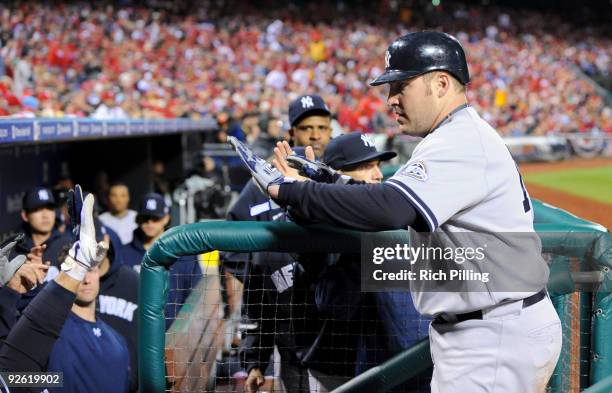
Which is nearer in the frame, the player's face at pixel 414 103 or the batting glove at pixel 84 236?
the player's face at pixel 414 103

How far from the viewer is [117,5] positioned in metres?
24.2

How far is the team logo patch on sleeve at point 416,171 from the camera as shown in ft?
5.93

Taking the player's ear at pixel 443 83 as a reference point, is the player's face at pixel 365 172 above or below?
below

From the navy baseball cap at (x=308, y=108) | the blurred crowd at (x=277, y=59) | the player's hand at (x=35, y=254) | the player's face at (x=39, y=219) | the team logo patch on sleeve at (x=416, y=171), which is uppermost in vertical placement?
the blurred crowd at (x=277, y=59)

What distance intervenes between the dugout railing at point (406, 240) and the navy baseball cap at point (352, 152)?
757mm

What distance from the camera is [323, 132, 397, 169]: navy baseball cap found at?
114 inches

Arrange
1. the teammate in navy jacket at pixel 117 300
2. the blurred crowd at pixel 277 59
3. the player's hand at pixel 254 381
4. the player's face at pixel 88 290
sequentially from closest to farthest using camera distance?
the player's hand at pixel 254 381
the player's face at pixel 88 290
the teammate in navy jacket at pixel 117 300
the blurred crowd at pixel 277 59

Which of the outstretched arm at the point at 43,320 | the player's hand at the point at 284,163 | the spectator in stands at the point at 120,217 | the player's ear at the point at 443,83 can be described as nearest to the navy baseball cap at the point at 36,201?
the spectator in stands at the point at 120,217

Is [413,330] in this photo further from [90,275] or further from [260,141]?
[260,141]

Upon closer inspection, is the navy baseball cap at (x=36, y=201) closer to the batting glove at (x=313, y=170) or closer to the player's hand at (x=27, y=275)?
the player's hand at (x=27, y=275)

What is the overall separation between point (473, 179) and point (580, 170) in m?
19.8

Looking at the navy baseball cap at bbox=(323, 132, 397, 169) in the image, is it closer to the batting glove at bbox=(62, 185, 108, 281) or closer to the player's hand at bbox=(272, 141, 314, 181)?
the player's hand at bbox=(272, 141, 314, 181)

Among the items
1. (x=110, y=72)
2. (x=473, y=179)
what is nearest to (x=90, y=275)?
(x=473, y=179)

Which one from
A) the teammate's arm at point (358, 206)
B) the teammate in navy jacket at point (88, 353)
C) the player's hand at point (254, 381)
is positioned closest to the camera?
the teammate's arm at point (358, 206)
